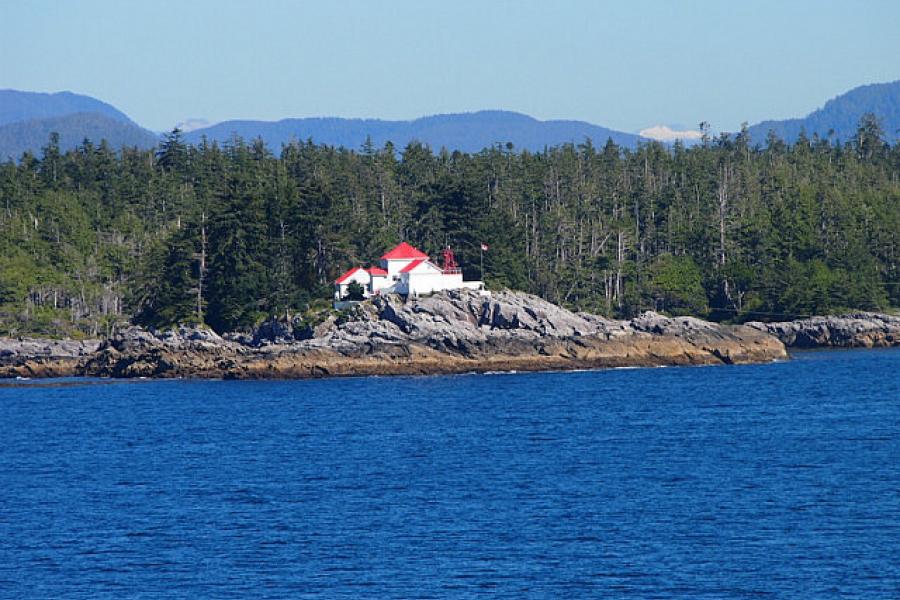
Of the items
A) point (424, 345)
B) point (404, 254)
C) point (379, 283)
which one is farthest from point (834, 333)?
point (424, 345)

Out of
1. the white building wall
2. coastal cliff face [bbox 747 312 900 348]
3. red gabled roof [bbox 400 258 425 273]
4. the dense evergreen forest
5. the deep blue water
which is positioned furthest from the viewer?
coastal cliff face [bbox 747 312 900 348]

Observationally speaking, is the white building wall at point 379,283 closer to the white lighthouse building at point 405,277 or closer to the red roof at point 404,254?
the white lighthouse building at point 405,277

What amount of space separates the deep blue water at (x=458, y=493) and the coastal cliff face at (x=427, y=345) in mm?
7782

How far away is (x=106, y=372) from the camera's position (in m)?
84.4

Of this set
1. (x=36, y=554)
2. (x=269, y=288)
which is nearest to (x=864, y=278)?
(x=269, y=288)

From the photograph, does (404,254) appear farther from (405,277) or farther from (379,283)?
(405,277)

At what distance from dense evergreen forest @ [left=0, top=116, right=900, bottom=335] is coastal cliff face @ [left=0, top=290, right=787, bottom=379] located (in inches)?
171

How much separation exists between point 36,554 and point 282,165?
9833cm

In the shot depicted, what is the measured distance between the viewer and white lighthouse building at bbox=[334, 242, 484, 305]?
83750mm

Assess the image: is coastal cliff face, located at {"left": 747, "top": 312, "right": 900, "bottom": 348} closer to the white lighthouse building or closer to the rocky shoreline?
the rocky shoreline

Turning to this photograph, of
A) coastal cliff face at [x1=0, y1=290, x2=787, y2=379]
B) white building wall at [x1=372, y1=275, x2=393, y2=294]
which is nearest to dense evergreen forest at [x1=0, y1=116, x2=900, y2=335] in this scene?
white building wall at [x1=372, y1=275, x2=393, y2=294]

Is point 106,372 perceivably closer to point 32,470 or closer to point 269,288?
point 269,288

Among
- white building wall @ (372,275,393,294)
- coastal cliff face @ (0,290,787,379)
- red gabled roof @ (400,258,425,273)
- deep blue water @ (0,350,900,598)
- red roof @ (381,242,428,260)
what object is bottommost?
deep blue water @ (0,350,900,598)

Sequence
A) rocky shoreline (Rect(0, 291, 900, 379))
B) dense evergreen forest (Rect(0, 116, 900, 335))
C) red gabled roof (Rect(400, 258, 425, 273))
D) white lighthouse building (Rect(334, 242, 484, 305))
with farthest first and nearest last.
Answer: dense evergreen forest (Rect(0, 116, 900, 335)) < red gabled roof (Rect(400, 258, 425, 273)) < white lighthouse building (Rect(334, 242, 484, 305)) < rocky shoreline (Rect(0, 291, 900, 379))
